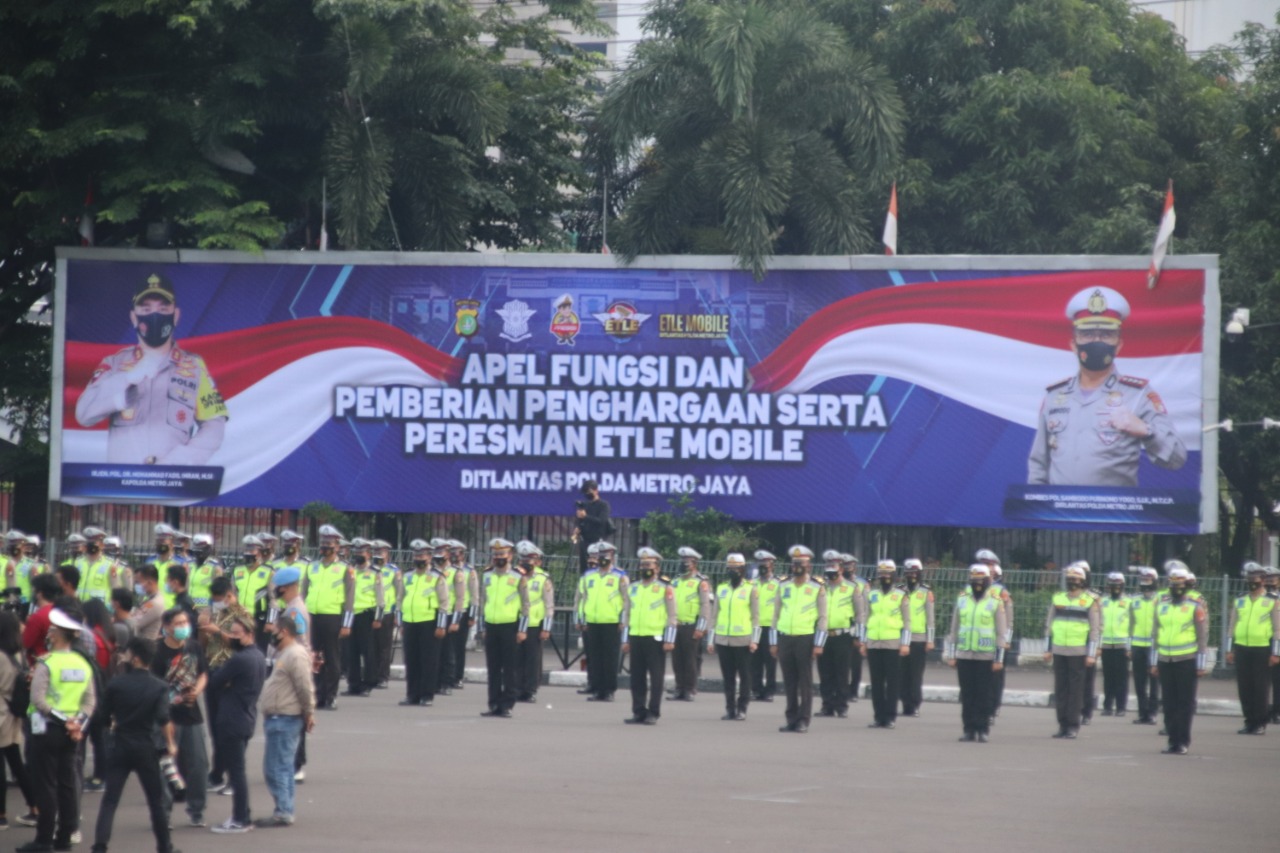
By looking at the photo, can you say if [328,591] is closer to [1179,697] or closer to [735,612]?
[735,612]

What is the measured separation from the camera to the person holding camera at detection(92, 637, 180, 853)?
34.3 feet

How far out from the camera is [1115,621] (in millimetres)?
20969

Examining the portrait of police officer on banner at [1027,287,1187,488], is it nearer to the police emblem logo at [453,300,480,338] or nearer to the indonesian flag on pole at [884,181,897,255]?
the indonesian flag on pole at [884,181,897,255]

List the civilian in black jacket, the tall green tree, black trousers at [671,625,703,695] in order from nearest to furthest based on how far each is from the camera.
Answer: the civilian in black jacket < black trousers at [671,625,703,695] < the tall green tree

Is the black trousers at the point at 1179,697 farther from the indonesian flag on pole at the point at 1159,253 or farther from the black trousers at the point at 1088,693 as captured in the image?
the indonesian flag on pole at the point at 1159,253

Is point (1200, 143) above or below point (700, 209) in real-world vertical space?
above

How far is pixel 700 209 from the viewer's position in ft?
95.9

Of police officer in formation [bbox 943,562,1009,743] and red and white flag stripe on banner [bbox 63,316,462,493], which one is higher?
red and white flag stripe on banner [bbox 63,316,462,493]

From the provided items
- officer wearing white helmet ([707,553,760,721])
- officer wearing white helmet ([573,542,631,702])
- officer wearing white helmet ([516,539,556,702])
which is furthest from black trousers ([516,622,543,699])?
officer wearing white helmet ([707,553,760,721])

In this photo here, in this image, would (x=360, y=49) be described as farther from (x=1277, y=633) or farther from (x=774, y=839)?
(x=774, y=839)

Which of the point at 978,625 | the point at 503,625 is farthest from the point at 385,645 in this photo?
the point at 978,625

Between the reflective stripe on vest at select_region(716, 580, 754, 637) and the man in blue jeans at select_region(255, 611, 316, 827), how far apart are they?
8.60 meters

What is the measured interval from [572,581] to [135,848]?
1571cm

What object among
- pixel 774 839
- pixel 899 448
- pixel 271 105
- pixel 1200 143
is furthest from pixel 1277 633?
pixel 271 105
